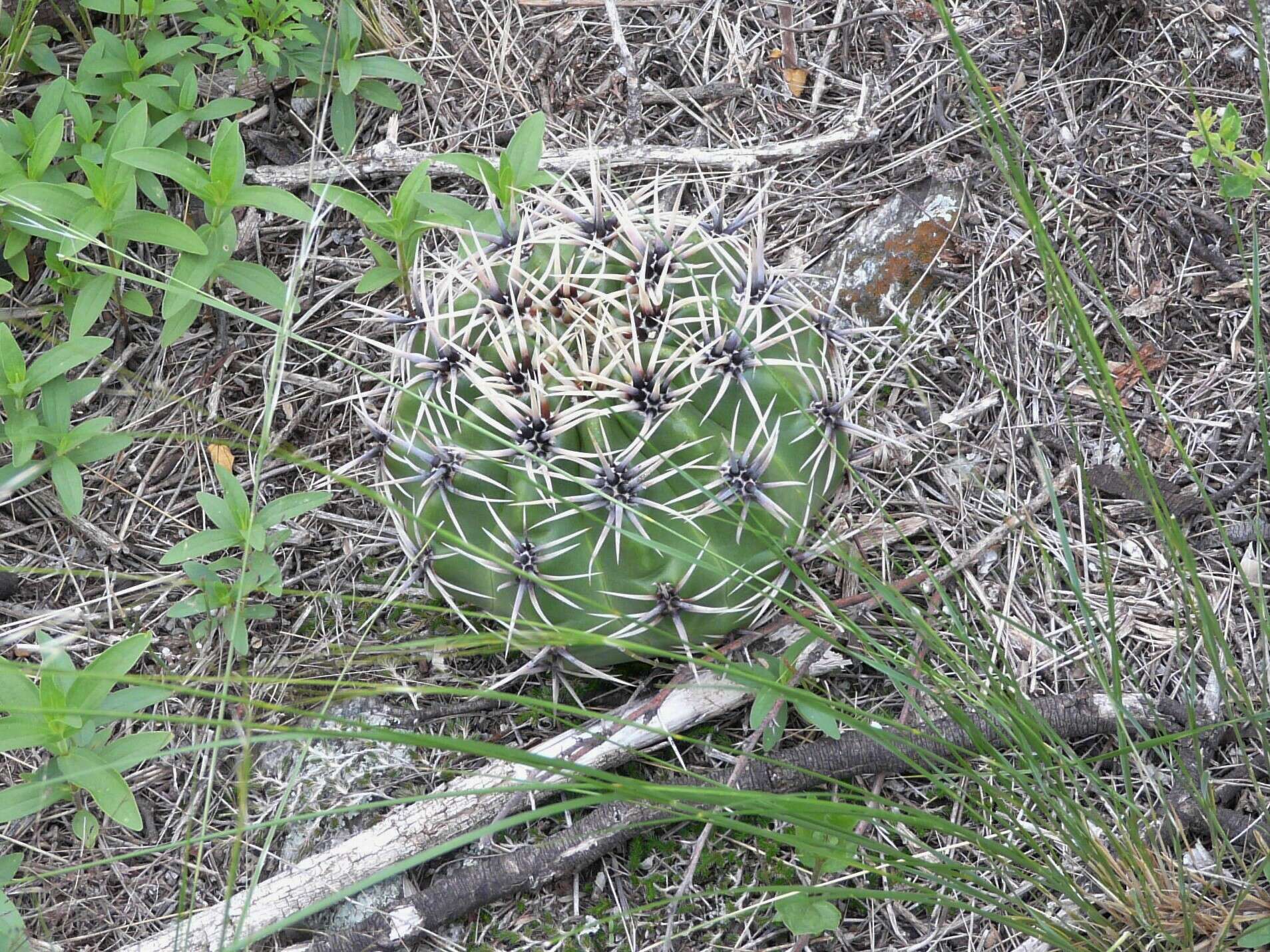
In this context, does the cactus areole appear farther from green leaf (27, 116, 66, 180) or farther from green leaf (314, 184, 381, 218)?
green leaf (27, 116, 66, 180)

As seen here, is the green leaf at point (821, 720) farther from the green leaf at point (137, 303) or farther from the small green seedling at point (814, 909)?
the green leaf at point (137, 303)

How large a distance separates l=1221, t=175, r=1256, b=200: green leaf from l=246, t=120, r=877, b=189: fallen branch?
3.07 ft

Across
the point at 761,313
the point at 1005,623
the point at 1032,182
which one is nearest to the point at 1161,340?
the point at 1032,182

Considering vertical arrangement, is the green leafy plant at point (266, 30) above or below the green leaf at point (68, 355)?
above

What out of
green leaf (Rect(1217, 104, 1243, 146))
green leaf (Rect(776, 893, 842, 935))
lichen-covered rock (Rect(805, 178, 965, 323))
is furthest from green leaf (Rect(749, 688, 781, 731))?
green leaf (Rect(1217, 104, 1243, 146))

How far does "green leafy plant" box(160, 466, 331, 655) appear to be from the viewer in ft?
7.47

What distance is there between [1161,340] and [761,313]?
3.77 ft

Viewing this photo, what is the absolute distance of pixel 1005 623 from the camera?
2.37m

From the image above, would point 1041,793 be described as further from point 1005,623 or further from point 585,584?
point 585,584

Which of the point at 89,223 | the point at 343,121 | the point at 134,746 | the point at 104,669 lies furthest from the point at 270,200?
the point at 134,746

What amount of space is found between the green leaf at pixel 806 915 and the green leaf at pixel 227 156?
6.37ft

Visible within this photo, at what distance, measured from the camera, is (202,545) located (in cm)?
227

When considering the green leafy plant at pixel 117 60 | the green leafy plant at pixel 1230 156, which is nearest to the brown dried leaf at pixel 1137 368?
the green leafy plant at pixel 1230 156

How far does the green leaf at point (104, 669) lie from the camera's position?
212cm
